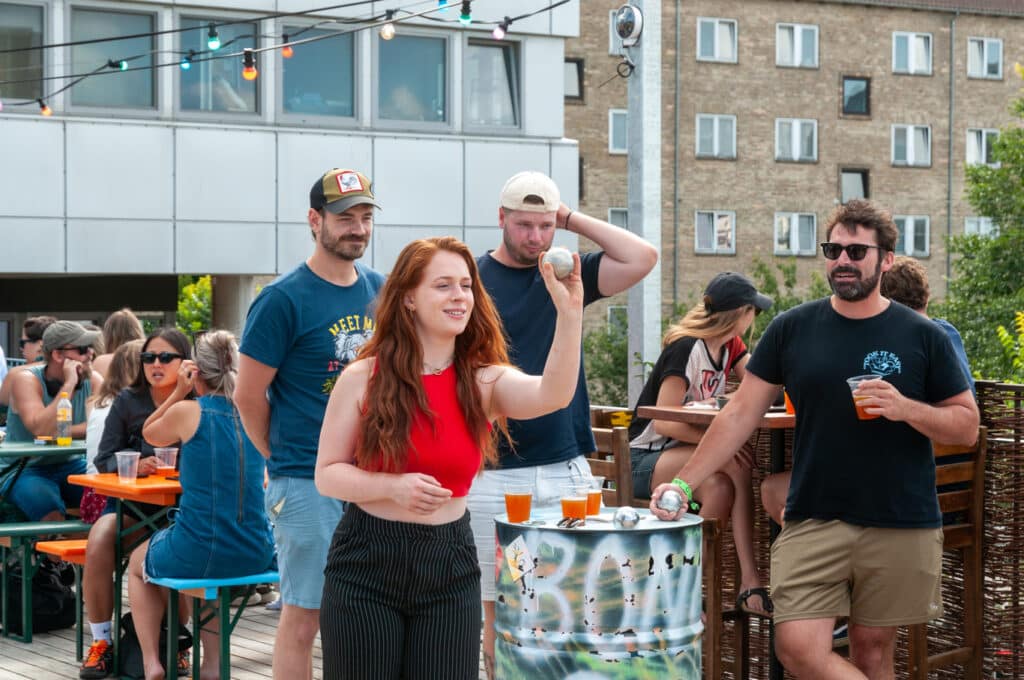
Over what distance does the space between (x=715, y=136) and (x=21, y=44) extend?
2668cm

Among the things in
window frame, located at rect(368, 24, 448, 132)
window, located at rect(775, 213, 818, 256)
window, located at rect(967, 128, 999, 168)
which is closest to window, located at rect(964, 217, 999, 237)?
window, located at rect(967, 128, 999, 168)

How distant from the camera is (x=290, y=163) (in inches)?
822

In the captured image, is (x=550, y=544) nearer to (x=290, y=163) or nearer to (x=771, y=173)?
(x=290, y=163)

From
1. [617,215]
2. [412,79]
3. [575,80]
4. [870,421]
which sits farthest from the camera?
[617,215]

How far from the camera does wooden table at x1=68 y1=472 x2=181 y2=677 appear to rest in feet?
23.9

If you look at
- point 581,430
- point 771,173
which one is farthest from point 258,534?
point 771,173

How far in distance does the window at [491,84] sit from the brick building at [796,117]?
1900 centimetres

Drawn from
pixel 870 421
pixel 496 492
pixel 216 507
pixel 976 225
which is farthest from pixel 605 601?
pixel 976 225

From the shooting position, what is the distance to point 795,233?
44.8 meters

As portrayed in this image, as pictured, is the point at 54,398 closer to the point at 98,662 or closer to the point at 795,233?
the point at 98,662

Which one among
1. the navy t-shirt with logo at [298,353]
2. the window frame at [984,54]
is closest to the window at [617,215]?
the window frame at [984,54]

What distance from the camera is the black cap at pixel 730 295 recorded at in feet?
21.4

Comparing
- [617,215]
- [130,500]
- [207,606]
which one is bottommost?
[207,606]

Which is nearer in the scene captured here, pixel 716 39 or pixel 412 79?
pixel 412 79
